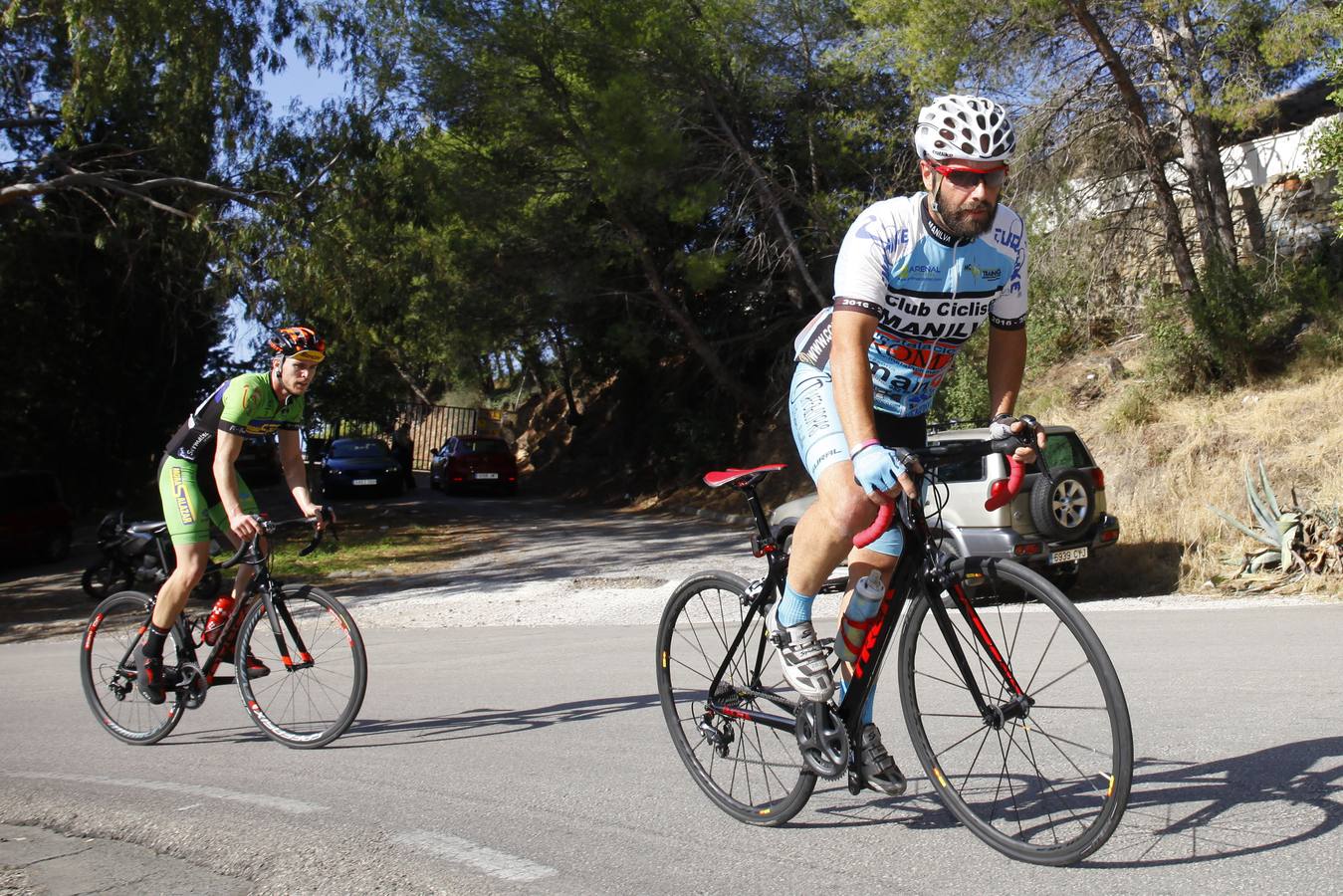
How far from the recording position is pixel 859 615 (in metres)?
3.51

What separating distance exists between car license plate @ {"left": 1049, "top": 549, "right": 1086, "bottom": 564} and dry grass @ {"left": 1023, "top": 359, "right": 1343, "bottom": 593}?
1.12 m

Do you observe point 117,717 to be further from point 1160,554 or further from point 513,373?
point 513,373

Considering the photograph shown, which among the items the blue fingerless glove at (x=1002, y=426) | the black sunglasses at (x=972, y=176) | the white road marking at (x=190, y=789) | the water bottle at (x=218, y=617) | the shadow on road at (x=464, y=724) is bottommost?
the shadow on road at (x=464, y=724)

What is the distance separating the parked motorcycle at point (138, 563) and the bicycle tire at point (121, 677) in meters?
0.29

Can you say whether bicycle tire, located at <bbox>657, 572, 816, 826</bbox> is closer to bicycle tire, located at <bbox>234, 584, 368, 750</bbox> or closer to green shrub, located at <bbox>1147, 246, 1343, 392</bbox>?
bicycle tire, located at <bbox>234, 584, 368, 750</bbox>

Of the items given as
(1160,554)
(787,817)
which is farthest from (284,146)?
(787,817)

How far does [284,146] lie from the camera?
19.4 metres

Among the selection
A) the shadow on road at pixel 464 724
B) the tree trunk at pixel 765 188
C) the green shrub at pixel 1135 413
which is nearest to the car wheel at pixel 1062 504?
the shadow on road at pixel 464 724

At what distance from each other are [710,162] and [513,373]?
3053cm

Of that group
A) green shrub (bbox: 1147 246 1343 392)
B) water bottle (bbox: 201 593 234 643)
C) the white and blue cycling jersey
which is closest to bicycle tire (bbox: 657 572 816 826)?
the white and blue cycling jersey

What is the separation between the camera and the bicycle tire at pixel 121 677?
19.8 feet

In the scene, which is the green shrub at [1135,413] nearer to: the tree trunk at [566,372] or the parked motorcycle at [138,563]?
the parked motorcycle at [138,563]

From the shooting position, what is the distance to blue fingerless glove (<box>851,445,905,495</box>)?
304 centimetres

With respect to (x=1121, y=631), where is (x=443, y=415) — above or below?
above
